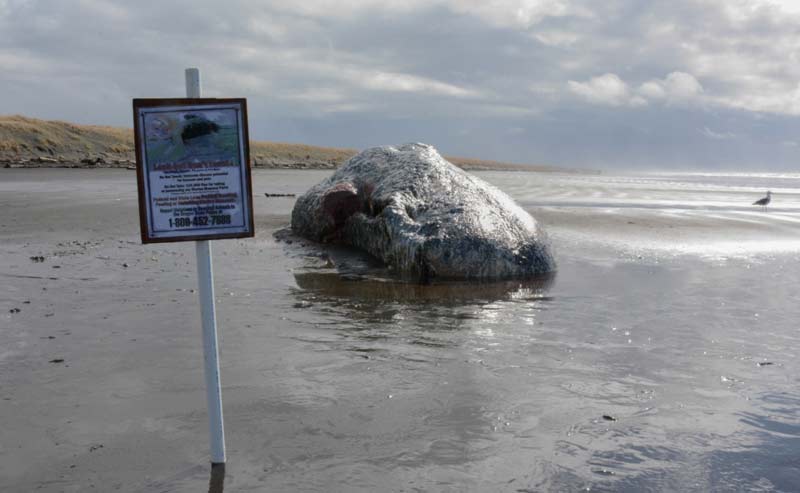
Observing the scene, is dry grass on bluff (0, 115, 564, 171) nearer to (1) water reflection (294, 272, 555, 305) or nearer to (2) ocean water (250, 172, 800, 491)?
(1) water reflection (294, 272, 555, 305)

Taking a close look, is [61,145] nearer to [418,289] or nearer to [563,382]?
[418,289]

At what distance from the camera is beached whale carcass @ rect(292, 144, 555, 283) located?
27.1 ft

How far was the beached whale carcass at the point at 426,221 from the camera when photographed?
827 cm

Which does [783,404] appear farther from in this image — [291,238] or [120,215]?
[120,215]

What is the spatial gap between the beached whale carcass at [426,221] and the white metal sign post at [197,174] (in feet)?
15.5

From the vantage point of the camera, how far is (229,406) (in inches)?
163

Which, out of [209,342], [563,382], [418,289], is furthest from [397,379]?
[418,289]

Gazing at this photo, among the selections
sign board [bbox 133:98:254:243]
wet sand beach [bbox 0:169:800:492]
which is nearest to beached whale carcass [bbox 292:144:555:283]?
wet sand beach [bbox 0:169:800:492]

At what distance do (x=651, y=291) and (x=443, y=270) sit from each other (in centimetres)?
236

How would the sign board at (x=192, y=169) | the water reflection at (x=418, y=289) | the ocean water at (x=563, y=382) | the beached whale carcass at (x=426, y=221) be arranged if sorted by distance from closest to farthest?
1. the sign board at (x=192, y=169)
2. the ocean water at (x=563, y=382)
3. the water reflection at (x=418, y=289)
4. the beached whale carcass at (x=426, y=221)

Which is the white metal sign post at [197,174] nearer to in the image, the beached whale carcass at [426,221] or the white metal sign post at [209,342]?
the white metal sign post at [209,342]

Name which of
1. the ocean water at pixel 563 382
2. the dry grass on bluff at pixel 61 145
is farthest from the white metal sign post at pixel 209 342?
the dry grass on bluff at pixel 61 145

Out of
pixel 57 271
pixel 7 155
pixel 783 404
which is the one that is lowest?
pixel 783 404

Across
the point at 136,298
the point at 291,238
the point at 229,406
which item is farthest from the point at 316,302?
the point at 291,238
